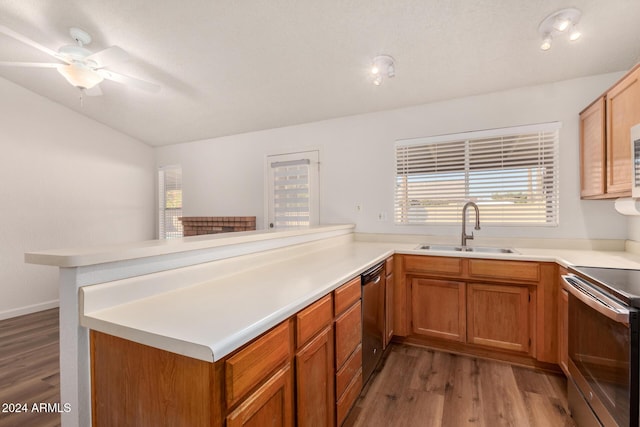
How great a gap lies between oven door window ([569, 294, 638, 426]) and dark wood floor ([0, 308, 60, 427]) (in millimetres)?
2831

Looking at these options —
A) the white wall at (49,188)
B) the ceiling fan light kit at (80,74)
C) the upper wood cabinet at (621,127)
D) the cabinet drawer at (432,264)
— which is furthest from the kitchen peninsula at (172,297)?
the white wall at (49,188)

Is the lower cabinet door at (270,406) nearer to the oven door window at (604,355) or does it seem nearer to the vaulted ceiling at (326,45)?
the oven door window at (604,355)

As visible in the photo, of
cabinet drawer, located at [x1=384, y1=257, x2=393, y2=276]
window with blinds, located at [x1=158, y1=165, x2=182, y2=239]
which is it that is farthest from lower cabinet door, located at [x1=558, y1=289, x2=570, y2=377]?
window with blinds, located at [x1=158, y1=165, x2=182, y2=239]

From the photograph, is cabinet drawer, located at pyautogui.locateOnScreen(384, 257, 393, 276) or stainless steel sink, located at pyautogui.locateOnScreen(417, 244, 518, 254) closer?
cabinet drawer, located at pyautogui.locateOnScreen(384, 257, 393, 276)

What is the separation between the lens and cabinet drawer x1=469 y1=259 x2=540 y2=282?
2178 millimetres

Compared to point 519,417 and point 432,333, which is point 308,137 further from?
point 519,417

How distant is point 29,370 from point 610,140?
4.73 m

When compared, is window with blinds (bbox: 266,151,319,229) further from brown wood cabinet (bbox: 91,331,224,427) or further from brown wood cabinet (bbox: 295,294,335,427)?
brown wood cabinet (bbox: 91,331,224,427)

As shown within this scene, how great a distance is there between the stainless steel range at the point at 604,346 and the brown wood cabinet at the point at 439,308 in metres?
0.76

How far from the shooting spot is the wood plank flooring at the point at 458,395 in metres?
1.69

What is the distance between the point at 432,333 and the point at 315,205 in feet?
6.53

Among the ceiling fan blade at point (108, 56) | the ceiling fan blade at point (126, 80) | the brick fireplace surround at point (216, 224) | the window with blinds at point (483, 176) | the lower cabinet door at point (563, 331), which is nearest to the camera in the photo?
the lower cabinet door at point (563, 331)

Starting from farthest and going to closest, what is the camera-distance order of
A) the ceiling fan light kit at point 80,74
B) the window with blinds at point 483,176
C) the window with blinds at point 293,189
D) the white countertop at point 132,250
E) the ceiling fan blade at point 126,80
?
the window with blinds at point 293,189 < the window with blinds at point 483,176 < the ceiling fan blade at point 126,80 < the ceiling fan light kit at point 80,74 < the white countertop at point 132,250

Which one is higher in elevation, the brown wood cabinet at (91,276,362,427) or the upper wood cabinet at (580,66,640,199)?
the upper wood cabinet at (580,66,640,199)
